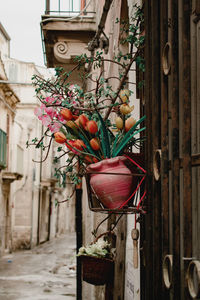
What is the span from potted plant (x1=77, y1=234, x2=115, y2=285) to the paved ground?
261 inches

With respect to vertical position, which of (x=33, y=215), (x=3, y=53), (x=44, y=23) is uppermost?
(x=3, y=53)

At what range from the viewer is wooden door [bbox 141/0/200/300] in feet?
6.85

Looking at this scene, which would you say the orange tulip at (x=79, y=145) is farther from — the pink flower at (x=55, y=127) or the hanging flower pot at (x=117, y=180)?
the pink flower at (x=55, y=127)

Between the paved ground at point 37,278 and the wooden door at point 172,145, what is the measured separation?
8082 mm

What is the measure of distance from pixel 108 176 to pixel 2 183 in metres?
23.5

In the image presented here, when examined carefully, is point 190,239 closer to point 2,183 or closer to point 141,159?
point 141,159

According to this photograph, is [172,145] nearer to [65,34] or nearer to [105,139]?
[105,139]

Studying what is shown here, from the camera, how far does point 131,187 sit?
2.73 m

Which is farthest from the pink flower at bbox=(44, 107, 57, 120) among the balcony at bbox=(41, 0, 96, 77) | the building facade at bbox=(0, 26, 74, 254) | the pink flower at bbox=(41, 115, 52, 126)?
the building facade at bbox=(0, 26, 74, 254)

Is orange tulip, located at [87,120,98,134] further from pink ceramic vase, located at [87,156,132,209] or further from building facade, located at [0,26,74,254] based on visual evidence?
building facade, located at [0,26,74,254]

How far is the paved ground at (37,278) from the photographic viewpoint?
13.1 m

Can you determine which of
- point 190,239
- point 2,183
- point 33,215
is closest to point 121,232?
point 190,239

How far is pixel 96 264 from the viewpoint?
3734 millimetres

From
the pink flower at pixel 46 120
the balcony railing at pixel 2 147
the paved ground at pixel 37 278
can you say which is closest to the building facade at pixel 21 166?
the balcony railing at pixel 2 147
